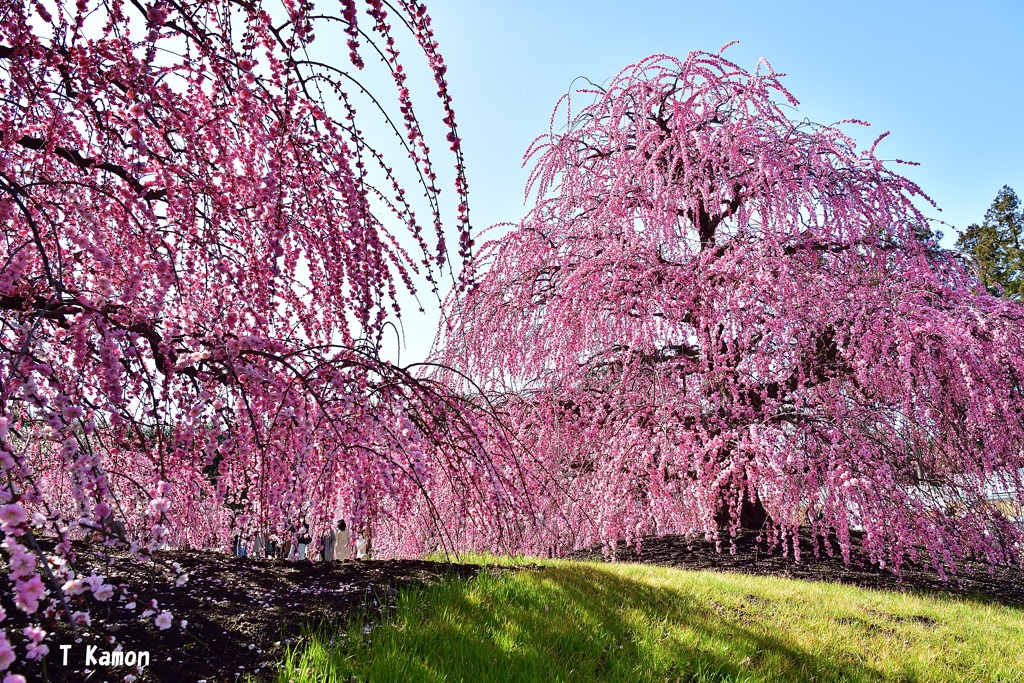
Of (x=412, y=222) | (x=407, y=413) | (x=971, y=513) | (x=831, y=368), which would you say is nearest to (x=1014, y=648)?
(x=971, y=513)

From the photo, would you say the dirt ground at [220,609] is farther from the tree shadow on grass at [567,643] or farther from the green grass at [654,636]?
the tree shadow on grass at [567,643]

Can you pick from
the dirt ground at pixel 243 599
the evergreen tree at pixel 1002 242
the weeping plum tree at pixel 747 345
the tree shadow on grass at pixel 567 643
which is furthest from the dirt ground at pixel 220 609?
the evergreen tree at pixel 1002 242

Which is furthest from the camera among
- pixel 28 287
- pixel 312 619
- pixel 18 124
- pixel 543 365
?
pixel 543 365

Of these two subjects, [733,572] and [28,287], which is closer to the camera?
[28,287]

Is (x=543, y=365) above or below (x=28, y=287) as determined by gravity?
above

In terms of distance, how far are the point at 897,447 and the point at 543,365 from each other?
12.7 ft

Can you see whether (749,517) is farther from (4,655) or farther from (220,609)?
(4,655)

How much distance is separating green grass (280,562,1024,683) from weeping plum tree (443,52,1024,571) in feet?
3.05

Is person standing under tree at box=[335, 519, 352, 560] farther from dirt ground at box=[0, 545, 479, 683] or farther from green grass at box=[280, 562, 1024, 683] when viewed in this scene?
green grass at box=[280, 562, 1024, 683]

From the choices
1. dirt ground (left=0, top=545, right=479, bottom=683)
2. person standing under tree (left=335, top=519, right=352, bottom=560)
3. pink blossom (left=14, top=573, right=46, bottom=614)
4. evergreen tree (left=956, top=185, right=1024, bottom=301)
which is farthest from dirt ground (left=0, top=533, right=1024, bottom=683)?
evergreen tree (left=956, top=185, right=1024, bottom=301)

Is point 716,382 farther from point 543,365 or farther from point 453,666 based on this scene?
point 453,666

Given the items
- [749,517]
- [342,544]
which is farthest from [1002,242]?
[342,544]

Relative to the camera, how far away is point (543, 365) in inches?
309

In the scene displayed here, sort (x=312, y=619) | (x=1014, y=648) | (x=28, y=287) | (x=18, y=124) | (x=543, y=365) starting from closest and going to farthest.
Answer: (x=28, y=287) < (x=18, y=124) < (x=312, y=619) < (x=1014, y=648) < (x=543, y=365)
